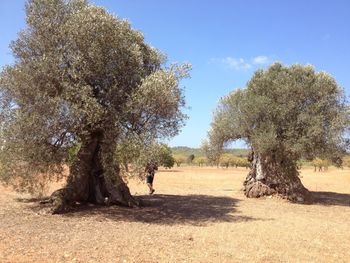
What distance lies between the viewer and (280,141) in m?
22.3

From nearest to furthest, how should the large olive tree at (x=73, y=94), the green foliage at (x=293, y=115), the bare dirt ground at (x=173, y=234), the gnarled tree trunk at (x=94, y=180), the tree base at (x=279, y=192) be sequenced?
the bare dirt ground at (x=173, y=234)
the large olive tree at (x=73, y=94)
the gnarled tree trunk at (x=94, y=180)
the green foliage at (x=293, y=115)
the tree base at (x=279, y=192)

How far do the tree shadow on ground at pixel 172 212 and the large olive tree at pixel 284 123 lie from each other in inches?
145

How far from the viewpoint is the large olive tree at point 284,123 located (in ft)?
70.7

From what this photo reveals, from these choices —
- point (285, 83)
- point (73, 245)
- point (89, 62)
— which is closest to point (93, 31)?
point (89, 62)

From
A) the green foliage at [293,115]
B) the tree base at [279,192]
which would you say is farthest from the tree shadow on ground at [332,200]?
the green foliage at [293,115]

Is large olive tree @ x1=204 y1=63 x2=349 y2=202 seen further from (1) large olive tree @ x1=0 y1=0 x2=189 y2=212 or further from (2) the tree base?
(1) large olive tree @ x1=0 y1=0 x2=189 y2=212

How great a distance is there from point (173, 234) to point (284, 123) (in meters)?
11.6

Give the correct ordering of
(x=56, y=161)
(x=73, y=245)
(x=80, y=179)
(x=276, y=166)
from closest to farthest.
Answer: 1. (x=73, y=245)
2. (x=56, y=161)
3. (x=80, y=179)
4. (x=276, y=166)

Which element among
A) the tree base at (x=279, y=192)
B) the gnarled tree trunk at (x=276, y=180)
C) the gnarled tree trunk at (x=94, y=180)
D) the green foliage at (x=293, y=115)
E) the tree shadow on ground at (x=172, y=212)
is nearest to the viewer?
the tree shadow on ground at (x=172, y=212)

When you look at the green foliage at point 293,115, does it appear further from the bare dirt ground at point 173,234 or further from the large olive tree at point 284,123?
the bare dirt ground at point 173,234

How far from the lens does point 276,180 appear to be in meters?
24.0

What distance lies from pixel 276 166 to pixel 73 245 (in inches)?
615

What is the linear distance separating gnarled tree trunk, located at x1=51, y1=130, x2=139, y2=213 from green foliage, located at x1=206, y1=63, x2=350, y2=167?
8.31 metres

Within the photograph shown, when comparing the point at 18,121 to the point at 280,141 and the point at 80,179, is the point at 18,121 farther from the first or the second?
the point at 280,141
